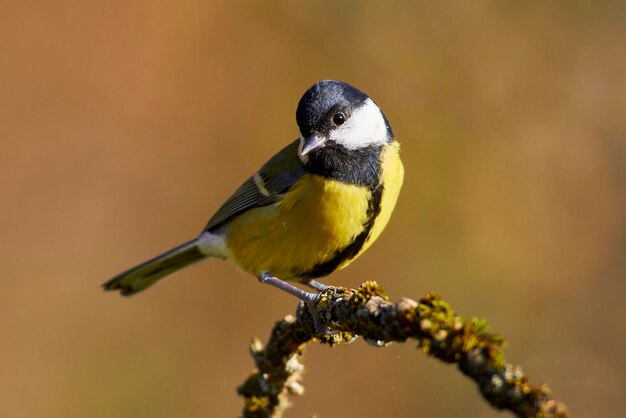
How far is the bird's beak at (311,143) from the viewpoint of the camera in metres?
3.56

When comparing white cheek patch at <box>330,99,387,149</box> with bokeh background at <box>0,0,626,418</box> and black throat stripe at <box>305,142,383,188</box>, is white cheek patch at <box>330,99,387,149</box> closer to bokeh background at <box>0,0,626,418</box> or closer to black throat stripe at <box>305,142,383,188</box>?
black throat stripe at <box>305,142,383,188</box>

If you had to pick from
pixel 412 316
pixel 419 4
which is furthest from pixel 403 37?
pixel 412 316

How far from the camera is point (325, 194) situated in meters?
3.54

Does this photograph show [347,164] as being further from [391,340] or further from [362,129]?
[391,340]

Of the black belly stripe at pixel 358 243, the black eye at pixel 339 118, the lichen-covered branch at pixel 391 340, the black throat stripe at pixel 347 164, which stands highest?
the black eye at pixel 339 118

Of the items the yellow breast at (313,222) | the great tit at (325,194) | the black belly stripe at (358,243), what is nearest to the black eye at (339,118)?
the great tit at (325,194)

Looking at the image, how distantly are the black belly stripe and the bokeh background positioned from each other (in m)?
1.35

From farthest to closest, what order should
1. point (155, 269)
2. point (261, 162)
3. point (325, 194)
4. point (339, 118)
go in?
point (261, 162), point (155, 269), point (339, 118), point (325, 194)

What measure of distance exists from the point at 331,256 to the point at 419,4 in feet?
10.5

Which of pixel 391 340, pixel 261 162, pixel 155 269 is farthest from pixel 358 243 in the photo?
pixel 261 162

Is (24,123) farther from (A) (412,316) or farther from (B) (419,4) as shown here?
(A) (412,316)

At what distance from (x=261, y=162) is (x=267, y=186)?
1723 mm

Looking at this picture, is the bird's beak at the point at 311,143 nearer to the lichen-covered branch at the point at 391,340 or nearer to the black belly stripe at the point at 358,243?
the black belly stripe at the point at 358,243

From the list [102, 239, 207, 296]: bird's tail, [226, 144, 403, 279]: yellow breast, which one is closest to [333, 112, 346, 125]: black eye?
[226, 144, 403, 279]: yellow breast
